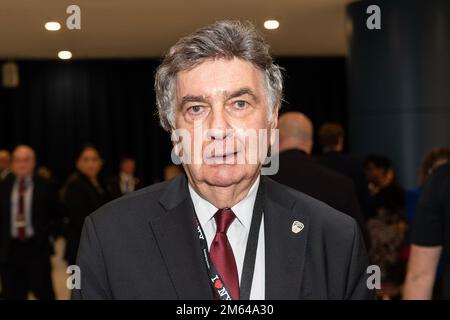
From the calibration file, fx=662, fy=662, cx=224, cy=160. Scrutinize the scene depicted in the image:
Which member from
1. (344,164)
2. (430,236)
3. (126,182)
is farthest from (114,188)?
(430,236)

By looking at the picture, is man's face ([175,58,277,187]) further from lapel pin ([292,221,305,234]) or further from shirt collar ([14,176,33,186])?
shirt collar ([14,176,33,186])

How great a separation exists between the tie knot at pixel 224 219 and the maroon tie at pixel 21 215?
3789mm

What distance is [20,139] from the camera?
1170 centimetres

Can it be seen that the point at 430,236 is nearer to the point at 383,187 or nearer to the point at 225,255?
the point at 225,255

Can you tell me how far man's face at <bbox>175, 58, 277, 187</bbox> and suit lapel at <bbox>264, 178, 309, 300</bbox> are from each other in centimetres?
11

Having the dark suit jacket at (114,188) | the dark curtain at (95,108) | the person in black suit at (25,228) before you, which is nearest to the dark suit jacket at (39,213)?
the person in black suit at (25,228)

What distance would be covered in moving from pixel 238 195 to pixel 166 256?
6.6 inches

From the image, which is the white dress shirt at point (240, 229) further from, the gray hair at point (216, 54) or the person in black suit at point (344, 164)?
the person in black suit at point (344, 164)

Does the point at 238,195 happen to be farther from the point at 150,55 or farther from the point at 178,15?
the point at 150,55

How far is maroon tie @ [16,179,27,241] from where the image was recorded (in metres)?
4.69

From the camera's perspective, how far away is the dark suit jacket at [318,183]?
273 cm

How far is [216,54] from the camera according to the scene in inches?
43.3

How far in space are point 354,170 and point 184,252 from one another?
8.99 ft

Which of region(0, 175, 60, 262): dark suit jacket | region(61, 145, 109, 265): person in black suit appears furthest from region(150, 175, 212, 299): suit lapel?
region(0, 175, 60, 262): dark suit jacket
